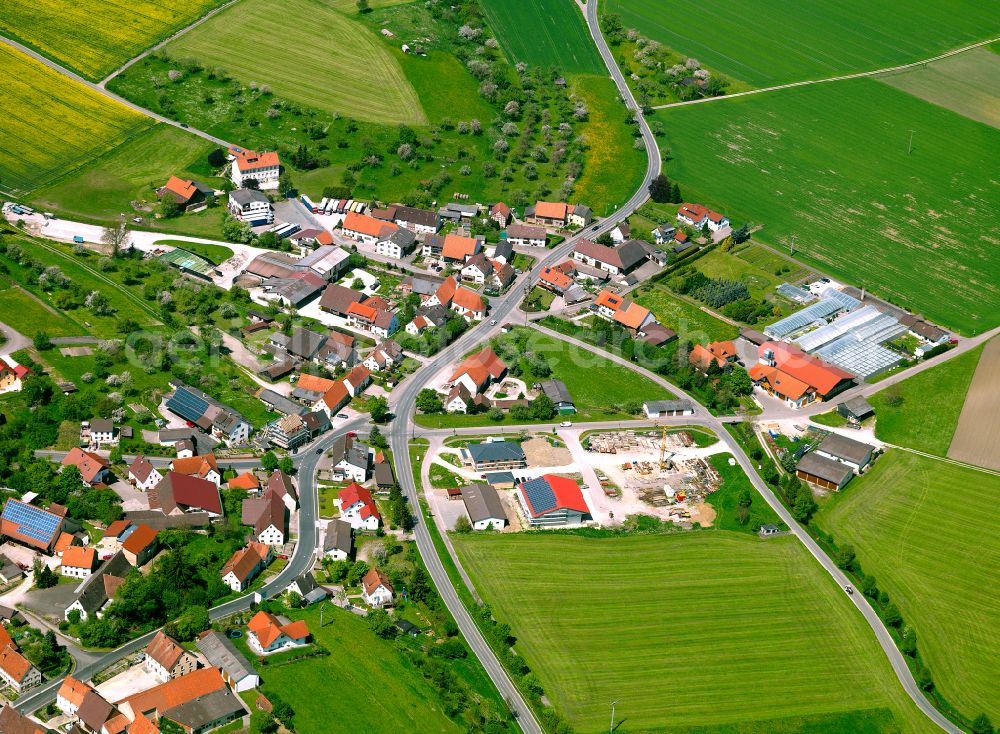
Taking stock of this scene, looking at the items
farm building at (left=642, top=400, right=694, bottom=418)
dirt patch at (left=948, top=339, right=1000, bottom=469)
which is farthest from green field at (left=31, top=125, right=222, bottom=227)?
dirt patch at (left=948, top=339, right=1000, bottom=469)

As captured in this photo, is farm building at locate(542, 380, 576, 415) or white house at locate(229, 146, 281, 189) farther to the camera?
white house at locate(229, 146, 281, 189)

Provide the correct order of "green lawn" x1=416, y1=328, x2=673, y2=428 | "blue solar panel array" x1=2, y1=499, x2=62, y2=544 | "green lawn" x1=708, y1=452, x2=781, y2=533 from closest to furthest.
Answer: "blue solar panel array" x1=2, y1=499, x2=62, y2=544
"green lawn" x1=708, y1=452, x2=781, y2=533
"green lawn" x1=416, y1=328, x2=673, y2=428

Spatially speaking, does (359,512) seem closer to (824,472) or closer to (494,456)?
(494,456)

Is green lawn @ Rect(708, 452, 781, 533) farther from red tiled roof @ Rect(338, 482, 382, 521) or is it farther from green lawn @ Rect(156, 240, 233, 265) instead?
green lawn @ Rect(156, 240, 233, 265)

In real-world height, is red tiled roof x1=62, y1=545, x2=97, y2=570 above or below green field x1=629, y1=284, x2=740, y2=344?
below

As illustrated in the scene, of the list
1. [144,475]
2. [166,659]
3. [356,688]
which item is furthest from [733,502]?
[144,475]

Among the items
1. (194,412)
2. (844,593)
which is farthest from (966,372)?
(194,412)

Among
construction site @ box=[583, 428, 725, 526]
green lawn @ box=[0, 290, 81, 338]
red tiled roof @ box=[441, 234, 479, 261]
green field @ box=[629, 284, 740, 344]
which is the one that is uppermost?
red tiled roof @ box=[441, 234, 479, 261]
